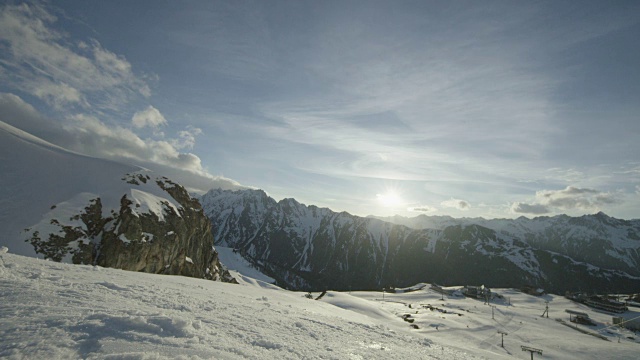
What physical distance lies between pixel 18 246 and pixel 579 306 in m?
123

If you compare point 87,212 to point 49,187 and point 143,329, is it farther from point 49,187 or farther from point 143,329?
point 143,329

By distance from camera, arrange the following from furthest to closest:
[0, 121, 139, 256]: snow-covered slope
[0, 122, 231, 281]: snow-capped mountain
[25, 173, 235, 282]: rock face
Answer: [25, 173, 235, 282]: rock face
[0, 122, 231, 281]: snow-capped mountain
[0, 121, 139, 256]: snow-covered slope

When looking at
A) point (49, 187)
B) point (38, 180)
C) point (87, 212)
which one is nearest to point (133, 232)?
point (87, 212)

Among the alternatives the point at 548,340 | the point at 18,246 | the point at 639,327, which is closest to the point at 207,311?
the point at 18,246

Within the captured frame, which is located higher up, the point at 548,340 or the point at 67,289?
the point at 67,289

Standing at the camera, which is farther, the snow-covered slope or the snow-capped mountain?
the snow-capped mountain

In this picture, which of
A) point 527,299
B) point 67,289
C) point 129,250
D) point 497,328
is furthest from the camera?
point 527,299

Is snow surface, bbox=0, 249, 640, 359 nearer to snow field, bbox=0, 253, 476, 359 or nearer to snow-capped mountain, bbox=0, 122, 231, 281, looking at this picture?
snow field, bbox=0, 253, 476, 359

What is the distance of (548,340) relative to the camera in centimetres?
4353

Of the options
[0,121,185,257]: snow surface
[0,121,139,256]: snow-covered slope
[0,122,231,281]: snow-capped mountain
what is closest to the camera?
[0,121,139,256]: snow-covered slope

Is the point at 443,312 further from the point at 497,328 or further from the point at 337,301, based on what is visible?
the point at 337,301

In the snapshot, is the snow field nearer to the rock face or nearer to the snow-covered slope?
the rock face

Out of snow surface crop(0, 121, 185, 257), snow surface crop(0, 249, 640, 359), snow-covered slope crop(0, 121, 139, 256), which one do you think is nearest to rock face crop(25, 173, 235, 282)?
snow surface crop(0, 121, 185, 257)

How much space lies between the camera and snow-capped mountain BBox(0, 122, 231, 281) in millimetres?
33531
